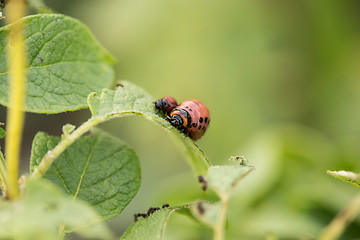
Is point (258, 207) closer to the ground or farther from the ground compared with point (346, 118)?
closer to the ground

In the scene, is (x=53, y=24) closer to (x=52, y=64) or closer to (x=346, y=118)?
(x=52, y=64)

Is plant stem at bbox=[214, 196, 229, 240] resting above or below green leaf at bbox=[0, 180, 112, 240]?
above

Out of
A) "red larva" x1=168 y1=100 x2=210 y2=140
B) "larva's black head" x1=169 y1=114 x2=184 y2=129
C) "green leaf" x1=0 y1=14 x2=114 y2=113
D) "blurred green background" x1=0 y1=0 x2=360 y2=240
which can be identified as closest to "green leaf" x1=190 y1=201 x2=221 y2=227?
"green leaf" x1=0 y1=14 x2=114 y2=113

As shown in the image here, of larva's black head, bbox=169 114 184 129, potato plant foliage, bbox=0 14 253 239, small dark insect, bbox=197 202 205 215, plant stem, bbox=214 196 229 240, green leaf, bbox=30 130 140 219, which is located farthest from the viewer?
larva's black head, bbox=169 114 184 129

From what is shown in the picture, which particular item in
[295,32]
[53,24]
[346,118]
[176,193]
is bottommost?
[176,193]

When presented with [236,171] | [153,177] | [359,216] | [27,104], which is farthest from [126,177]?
[153,177]

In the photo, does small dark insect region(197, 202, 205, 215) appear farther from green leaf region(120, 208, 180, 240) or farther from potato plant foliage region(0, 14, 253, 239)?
green leaf region(120, 208, 180, 240)

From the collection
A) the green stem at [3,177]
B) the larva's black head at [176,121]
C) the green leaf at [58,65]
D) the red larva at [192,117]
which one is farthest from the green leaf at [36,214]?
the red larva at [192,117]
